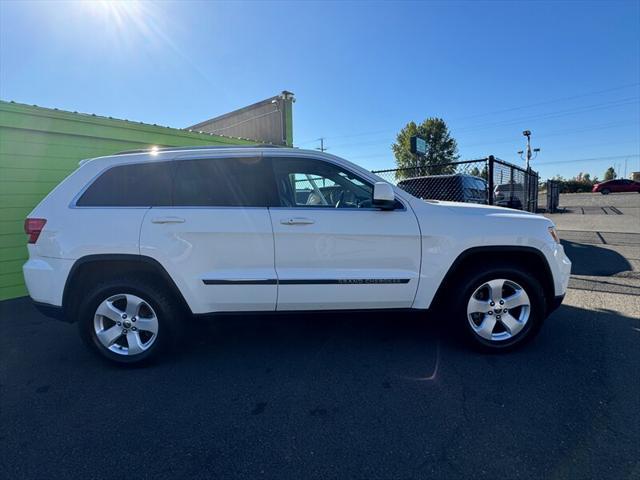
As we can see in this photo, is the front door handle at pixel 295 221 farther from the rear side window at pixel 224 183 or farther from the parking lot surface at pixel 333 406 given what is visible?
the parking lot surface at pixel 333 406

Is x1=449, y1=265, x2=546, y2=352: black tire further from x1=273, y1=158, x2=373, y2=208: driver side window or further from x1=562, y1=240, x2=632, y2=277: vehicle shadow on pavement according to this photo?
x1=562, y1=240, x2=632, y2=277: vehicle shadow on pavement

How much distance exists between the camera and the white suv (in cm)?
284

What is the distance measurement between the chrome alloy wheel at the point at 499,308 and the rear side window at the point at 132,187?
2.91 metres

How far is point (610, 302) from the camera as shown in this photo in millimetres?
4250

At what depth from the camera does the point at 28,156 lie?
5121mm

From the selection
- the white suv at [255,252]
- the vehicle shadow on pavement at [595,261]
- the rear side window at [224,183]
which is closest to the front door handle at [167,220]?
the white suv at [255,252]

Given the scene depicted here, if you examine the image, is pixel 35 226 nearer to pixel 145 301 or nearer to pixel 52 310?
pixel 52 310

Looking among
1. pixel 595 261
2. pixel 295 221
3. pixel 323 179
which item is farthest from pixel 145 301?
pixel 595 261

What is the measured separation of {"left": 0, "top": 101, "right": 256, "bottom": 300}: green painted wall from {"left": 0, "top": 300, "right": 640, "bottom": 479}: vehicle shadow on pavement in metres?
2.15

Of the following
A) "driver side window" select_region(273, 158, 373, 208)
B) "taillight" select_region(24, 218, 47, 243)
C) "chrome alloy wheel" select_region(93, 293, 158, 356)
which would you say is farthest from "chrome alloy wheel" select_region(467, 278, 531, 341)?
"taillight" select_region(24, 218, 47, 243)

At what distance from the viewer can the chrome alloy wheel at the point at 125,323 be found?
2.94 m

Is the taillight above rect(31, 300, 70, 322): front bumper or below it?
above

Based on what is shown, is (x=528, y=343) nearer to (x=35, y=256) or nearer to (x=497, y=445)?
(x=497, y=445)

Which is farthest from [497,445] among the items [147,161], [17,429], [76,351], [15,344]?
[15,344]
